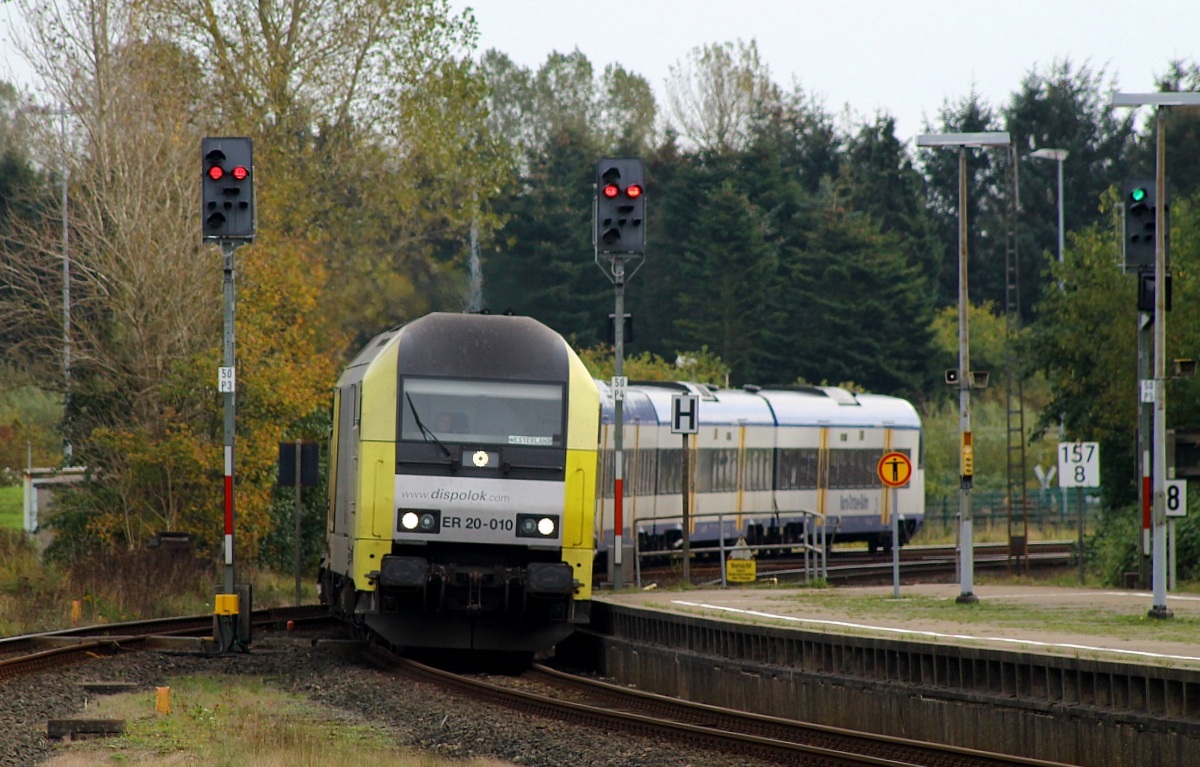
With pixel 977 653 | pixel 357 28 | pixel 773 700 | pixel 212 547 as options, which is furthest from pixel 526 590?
pixel 357 28

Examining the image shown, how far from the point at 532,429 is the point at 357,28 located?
26.8 m

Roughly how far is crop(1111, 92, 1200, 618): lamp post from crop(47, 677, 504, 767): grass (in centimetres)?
929

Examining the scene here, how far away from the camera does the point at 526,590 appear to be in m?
19.2

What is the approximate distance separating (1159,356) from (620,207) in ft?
23.5

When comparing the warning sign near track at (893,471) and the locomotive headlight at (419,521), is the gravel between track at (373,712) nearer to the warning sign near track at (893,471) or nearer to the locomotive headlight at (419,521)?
the locomotive headlight at (419,521)

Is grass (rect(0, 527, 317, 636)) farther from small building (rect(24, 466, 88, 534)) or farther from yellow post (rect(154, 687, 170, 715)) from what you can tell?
yellow post (rect(154, 687, 170, 715))

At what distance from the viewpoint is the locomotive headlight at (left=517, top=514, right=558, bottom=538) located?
19.3 meters

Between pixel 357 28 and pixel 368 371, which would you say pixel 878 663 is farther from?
pixel 357 28

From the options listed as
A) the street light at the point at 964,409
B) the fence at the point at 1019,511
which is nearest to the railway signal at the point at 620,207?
the street light at the point at 964,409

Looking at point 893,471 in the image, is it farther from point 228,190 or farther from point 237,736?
point 237,736

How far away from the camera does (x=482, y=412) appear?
19.4 meters

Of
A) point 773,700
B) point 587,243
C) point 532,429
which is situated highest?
point 587,243

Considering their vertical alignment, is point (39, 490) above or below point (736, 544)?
above

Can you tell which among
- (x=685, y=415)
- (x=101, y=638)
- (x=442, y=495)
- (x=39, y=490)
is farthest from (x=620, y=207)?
(x=39, y=490)
